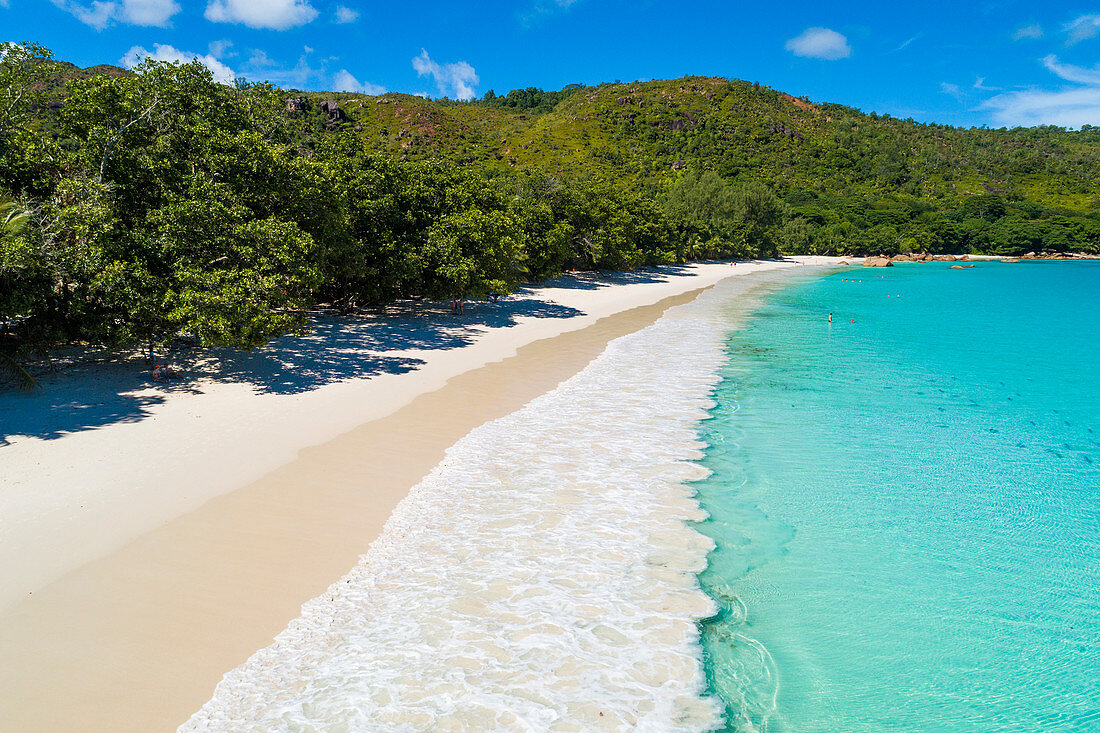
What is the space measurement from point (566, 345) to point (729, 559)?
1585 cm

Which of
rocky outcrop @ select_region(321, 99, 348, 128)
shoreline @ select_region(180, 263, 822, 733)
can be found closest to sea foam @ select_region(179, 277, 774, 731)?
shoreline @ select_region(180, 263, 822, 733)

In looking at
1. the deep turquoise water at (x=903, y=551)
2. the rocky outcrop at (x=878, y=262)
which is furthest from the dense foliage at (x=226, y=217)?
the rocky outcrop at (x=878, y=262)

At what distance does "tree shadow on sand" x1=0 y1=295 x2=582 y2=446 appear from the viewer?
12.0m

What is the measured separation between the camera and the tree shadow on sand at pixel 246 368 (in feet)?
39.5

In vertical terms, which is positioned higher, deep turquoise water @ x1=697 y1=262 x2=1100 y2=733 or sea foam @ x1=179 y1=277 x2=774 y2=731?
sea foam @ x1=179 y1=277 x2=774 y2=731

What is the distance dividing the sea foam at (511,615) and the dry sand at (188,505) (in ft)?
1.72

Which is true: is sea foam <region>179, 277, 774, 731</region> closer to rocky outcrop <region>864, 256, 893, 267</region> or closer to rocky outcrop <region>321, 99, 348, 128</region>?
rocky outcrop <region>864, 256, 893, 267</region>

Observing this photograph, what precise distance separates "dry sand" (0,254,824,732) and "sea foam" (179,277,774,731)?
0.52 metres

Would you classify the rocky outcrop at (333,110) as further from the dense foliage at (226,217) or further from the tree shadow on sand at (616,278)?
the dense foliage at (226,217)

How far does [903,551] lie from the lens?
8914 mm

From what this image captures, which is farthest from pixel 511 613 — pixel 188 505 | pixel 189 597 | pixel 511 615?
pixel 188 505

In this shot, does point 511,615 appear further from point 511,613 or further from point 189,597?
point 189,597

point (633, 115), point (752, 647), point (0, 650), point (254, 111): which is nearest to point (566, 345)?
point (254, 111)

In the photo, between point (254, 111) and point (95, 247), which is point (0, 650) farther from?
point (254, 111)
